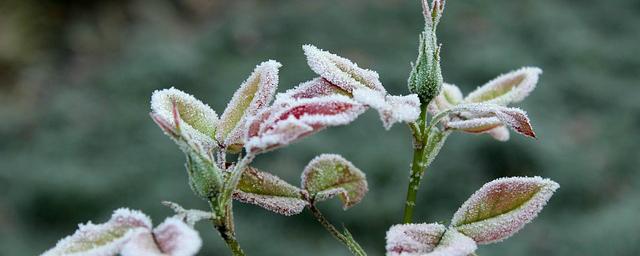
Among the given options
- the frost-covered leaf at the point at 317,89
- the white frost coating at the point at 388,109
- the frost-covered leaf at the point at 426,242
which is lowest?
the frost-covered leaf at the point at 426,242

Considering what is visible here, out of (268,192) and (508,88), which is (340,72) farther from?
(508,88)

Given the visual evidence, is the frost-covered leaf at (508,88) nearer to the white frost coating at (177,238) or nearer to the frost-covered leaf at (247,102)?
the frost-covered leaf at (247,102)

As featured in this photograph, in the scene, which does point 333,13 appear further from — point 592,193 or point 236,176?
point 236,176

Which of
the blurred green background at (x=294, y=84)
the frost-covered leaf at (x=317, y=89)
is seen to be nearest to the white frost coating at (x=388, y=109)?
the frost-covered leaf at (x=317, y=89)

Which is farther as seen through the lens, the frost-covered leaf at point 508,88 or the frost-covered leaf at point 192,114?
the frost-covered leaf at point 508,88

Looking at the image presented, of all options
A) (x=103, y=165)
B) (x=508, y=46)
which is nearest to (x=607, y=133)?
(x=508, y=46)

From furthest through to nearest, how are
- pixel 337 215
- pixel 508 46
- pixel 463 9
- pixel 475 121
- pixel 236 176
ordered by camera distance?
pixel 463 9 → pixel 508 46 → pixel 337 215 → pixel 475 121 → pixel 236 176

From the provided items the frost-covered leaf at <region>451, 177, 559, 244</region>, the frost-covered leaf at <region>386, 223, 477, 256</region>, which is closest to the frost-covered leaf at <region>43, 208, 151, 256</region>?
the frost-covered leaf at <region>386, 223, 477, 256</region>

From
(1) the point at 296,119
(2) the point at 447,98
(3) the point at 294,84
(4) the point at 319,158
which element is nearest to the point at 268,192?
(4) the point at 319,158

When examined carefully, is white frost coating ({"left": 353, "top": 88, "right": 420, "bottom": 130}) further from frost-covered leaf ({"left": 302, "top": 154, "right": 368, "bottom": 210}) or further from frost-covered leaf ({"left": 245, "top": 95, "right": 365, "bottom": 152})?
frost-covered leaf ({"left": 302, "top": 154, "right": 368, "bottom": 210})
